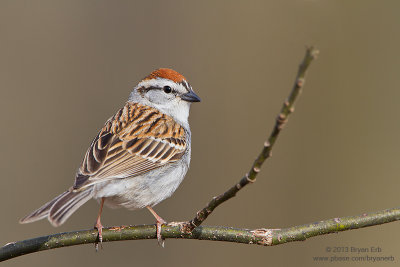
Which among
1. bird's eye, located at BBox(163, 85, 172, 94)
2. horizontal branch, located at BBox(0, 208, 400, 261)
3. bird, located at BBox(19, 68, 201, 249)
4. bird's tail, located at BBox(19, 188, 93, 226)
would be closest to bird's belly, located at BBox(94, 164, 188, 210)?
bird, located at BBox(19, 68, 201, 249)

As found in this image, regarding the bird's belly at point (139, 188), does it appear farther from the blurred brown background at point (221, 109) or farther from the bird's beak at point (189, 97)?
the blurred brown background at point (221, 109)

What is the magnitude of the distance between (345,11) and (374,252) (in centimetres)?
424

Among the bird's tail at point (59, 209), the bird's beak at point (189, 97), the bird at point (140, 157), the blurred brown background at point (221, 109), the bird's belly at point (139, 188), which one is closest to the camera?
the bird's tail at point (59, 209)

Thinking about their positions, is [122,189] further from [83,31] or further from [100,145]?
[83,31]

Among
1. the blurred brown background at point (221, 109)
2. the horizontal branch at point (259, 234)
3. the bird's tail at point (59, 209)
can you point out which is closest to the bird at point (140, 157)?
the bird's tail at point (59, 209)

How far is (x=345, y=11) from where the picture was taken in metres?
9.71

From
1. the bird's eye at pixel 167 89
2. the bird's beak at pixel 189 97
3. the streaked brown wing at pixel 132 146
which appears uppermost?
the bird's eye at pixel 167 89

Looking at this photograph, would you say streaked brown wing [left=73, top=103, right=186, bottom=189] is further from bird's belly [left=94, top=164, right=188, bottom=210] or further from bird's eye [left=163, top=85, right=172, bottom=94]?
bird's eye [left=163, top=85, right=172, bottom=94]

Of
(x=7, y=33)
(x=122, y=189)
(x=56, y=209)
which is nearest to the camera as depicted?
(x=56, y=209)

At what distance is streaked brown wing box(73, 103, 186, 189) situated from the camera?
5027mm

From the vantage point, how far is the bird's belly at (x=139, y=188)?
5.02 m

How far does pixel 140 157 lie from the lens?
5.32 metres

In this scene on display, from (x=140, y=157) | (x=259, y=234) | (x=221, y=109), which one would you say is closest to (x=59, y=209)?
(x=140, y=157)

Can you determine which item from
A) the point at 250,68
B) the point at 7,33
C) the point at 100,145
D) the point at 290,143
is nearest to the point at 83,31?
the point at 7,33
